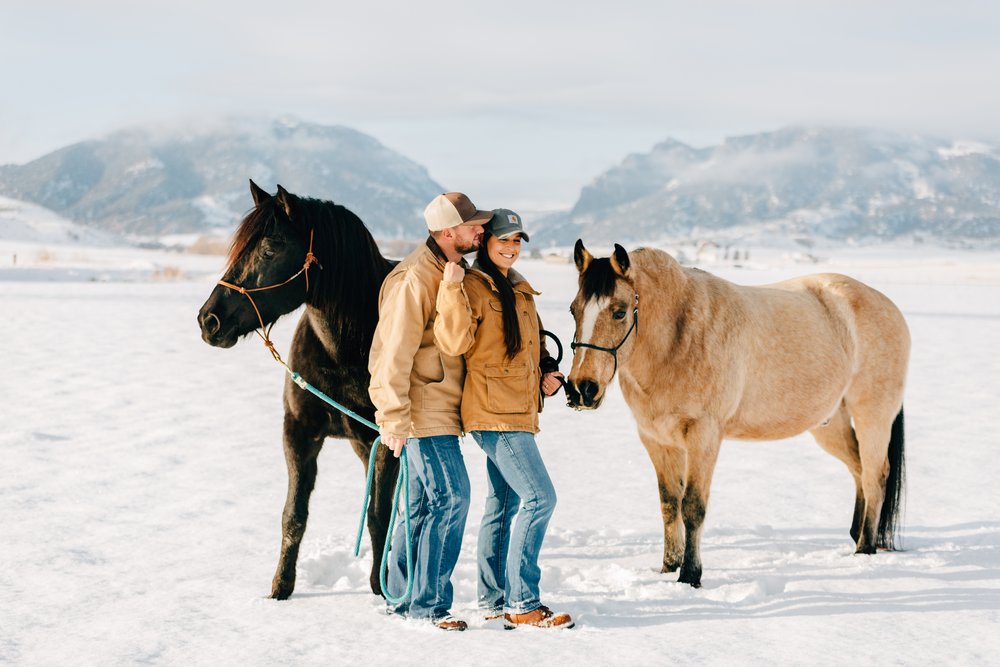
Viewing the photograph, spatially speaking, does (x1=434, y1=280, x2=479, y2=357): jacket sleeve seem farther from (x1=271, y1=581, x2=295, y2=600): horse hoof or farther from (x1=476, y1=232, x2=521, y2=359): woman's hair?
(x1=271, y1=581, x2=295, y2=600): horse hoof

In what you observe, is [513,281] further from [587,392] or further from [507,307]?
[587,392]

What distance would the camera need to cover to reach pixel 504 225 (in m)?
3.57

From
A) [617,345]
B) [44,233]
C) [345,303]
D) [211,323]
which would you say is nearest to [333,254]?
[345,303]

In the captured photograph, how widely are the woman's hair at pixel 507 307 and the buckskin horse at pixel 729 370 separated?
0.56 metres

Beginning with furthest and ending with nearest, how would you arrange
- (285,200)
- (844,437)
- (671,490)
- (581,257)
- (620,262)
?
1. (844,437)
2. (671,490)
3. (581,257)
4. (620,262)
5. (285,200)

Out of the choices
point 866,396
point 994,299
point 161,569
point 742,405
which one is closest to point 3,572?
point 161,569

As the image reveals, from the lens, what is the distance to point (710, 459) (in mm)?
4609

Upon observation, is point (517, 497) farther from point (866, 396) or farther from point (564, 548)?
point (866, 396)

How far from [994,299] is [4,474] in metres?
30.8

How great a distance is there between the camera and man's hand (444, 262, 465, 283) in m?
3.36

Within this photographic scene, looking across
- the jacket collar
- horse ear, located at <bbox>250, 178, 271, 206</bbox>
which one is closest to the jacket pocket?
the jacket collar

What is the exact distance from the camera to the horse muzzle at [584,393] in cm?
398

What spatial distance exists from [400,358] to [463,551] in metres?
2.10

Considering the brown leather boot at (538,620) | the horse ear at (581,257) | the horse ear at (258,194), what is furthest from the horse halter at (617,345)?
the horse ear at (258,194)
